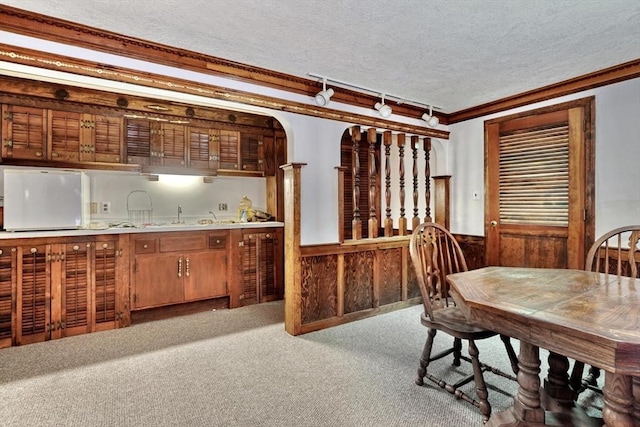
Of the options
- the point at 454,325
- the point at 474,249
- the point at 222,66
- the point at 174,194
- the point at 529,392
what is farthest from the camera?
the point at 174,194

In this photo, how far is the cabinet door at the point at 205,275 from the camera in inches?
140

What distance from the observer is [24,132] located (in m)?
2.99

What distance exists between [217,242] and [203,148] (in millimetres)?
1150

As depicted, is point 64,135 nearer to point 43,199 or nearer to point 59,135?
point 59,135

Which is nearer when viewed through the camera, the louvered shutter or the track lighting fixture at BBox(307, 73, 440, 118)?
the track lighting fixture at BBox(307, 73, 440, 118)

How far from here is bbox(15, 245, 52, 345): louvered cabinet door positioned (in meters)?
2.78

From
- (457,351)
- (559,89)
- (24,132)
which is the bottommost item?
(457,351)

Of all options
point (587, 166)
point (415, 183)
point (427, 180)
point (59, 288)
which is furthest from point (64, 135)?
point (587, 166)

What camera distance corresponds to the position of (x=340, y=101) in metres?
3.24

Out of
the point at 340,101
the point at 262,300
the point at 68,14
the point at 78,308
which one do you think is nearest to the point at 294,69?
the point at 340,101

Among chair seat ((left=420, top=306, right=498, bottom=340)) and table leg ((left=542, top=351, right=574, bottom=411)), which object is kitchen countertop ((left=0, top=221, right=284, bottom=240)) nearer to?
chair seat ((left=420, top=306, right=498, bottom=340))

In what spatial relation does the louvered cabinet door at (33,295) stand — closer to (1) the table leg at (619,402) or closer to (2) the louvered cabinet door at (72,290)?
(2) the louvered cabinet door at (72,290)

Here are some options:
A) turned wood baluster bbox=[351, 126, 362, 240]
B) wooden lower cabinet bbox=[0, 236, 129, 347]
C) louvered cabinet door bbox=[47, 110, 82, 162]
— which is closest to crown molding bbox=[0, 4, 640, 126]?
turned wood baluster bbox=[351, 126, 362, 240]

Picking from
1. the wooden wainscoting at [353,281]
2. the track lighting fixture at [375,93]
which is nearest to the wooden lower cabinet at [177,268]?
the wooden wainscoting at [353,281]
